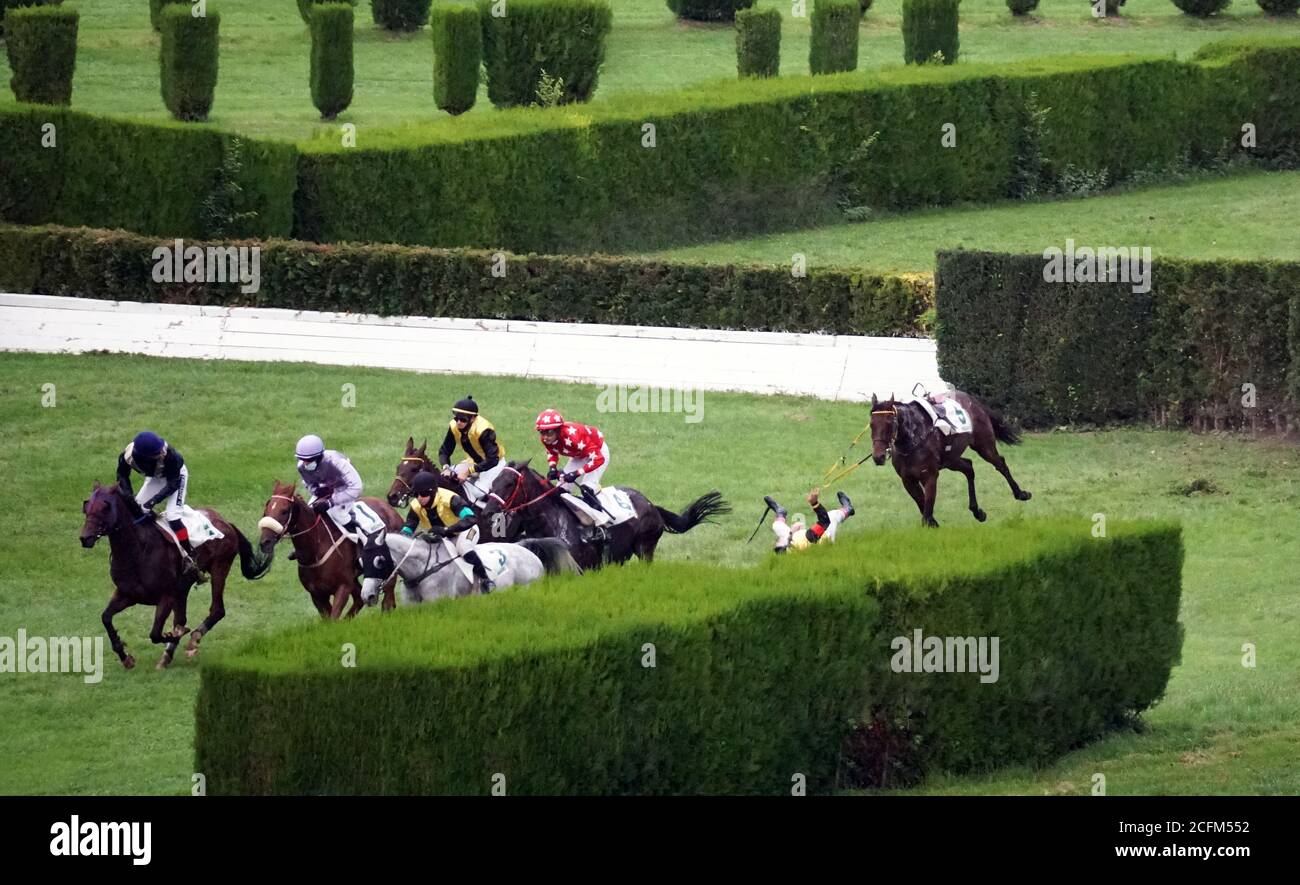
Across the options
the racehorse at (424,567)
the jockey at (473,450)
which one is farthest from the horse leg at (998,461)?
the racehorse at (424,567)

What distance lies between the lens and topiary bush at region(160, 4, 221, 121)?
32562mm

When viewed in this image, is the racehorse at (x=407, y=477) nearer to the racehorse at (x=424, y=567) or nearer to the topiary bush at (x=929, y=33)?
the racehorse at (x=424, y=567)

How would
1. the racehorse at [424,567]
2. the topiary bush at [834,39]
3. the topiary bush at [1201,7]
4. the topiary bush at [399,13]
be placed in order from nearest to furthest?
the racehorse at [424,567]
the topiary bush at [834,39]
the topiary bush at [399,13]
the topiary bush at [1201,7]

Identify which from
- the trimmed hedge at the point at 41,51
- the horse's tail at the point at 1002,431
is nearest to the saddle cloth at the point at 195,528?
the horse's tail at the point at 1002,431

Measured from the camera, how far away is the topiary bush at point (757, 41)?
34.7 metres

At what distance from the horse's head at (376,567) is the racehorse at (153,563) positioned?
1986 millimetres

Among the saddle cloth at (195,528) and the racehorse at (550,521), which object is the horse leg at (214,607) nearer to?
the saddle cloth at (195,528)

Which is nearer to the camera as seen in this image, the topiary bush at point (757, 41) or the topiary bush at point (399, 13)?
the topiary bush at point (757, 41)

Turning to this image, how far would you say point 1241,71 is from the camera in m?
33.3

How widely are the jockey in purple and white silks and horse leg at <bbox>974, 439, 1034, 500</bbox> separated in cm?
590

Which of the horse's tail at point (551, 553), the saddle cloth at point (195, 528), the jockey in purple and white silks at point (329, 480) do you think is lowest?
the saddle cloth at point (195, 528)

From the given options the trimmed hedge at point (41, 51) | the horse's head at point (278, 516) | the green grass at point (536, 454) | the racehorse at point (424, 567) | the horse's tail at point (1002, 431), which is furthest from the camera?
the trimmed hedge at point (41, 51)

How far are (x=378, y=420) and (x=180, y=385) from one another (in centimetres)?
232

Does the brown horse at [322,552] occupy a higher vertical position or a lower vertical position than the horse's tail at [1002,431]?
higher
